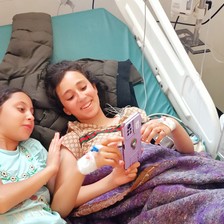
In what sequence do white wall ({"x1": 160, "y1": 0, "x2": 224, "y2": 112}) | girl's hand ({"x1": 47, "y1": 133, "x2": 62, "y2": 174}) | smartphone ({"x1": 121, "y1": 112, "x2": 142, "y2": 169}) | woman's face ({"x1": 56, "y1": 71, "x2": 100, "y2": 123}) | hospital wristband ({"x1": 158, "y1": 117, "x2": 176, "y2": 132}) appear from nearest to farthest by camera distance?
smartphone ({"x1": 121, "y1": 112, "x2": 142, "y2": 169}) < girl's hand ({"x1": 47, "y1": 133, "x2": 62, "y2": 174}) < hospital wristband ({"x1": 158, "y1": 117, "x2": 176, "y2": 132}) < woman's face ({"x1": 56, "y1": 71, "x2": 100, "y2": 123}) < white wall ({"x1": 160, "y1": 0, "x2": 224, "y2": 112})

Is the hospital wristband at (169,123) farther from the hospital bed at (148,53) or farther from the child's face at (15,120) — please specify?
the child's face at (15,120)

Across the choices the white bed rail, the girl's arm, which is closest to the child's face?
the girl's arm

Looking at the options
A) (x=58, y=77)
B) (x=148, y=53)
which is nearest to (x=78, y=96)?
(x=58, y=77)

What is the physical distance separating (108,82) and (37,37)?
429 mm

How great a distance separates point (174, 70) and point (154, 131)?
0.49m

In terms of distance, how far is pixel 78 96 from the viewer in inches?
56.9

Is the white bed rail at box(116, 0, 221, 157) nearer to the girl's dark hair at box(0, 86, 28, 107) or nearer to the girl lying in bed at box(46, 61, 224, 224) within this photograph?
the girl lying in bed at box(46, 61, 224, 224)

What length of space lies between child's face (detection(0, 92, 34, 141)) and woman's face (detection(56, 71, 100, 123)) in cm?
20

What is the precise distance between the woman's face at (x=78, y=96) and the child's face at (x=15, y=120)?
0.20 meters

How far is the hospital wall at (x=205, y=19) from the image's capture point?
2111 mm

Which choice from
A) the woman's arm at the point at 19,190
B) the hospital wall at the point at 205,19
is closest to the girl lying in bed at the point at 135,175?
the woman's arm at the point at 19,190

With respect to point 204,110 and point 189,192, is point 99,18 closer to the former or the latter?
point 204,110

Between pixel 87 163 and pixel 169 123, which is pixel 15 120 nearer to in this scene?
pixel 87 163

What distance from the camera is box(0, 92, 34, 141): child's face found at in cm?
127
